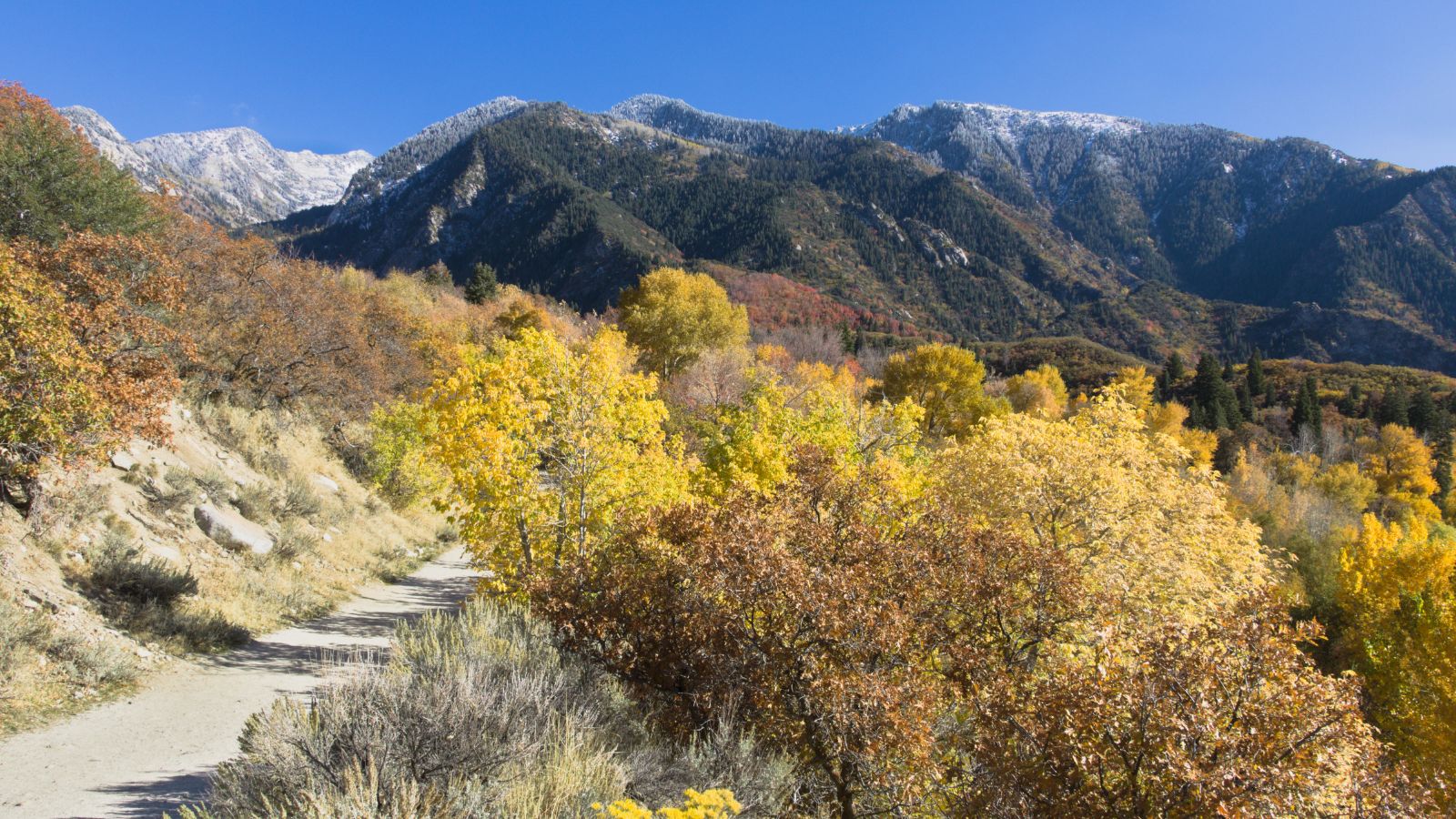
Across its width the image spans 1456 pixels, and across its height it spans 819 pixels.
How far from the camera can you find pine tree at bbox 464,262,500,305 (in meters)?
54.5

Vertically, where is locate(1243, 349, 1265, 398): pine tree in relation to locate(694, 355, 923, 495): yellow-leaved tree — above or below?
above

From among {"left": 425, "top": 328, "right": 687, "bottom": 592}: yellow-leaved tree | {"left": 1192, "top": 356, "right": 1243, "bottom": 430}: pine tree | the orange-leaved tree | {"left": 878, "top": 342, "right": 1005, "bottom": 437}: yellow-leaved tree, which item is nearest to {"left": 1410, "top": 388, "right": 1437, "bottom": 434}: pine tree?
{"left": 1192, "top": 356, "right": 1243, "bottom": 430}: pine tree

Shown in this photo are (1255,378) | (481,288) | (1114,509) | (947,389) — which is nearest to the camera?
(1114,509)

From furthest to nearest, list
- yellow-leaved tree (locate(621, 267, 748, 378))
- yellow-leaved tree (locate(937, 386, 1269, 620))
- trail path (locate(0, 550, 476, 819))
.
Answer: yellow-leaved tree (locate(621, 267, 748, 378)) < yellow-leaved tree (locate(937, 386, 1269, 620)) < trail path (locate(0, 550, 476, 819))

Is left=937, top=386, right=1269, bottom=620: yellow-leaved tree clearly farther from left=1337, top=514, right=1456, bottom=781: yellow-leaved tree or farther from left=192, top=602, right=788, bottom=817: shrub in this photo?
left=1337, top=514, right=1456, bottom=781: yellow-leaved tree

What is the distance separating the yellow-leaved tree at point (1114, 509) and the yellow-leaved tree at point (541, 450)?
6331 mm

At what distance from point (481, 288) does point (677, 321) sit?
21816 millimetres

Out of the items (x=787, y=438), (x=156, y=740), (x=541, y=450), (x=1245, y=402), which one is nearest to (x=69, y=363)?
(x=156, y=740)

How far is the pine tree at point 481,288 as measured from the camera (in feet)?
179

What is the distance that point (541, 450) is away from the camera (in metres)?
9.62

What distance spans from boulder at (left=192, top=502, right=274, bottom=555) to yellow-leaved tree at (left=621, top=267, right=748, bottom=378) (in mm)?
28268

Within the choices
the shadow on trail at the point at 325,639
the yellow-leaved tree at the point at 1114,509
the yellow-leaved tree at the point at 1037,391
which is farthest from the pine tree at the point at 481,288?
the yellow-leaved tree at the point at 1037,391

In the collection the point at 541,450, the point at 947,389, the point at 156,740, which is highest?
the point at 947,389

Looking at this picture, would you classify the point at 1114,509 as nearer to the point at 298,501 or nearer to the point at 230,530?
the point at 230,530
